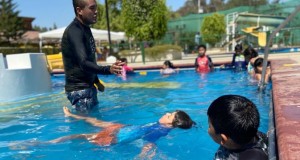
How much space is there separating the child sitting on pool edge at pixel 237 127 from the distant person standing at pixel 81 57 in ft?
6.51

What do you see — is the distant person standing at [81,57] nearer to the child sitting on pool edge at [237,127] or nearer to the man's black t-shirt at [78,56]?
the man's black t-shirt at [78,56]

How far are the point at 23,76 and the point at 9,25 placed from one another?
41.6 meters

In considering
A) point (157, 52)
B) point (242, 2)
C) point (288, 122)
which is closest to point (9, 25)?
point (157, 52)

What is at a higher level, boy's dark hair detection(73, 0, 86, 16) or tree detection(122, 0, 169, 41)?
tree detection(122, 0, 169, 41)

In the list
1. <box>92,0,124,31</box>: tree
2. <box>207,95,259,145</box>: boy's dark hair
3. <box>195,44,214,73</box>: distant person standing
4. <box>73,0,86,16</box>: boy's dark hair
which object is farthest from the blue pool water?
<box>92,0,124,31</box>: tree

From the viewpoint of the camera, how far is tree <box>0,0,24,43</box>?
4488 centimetres

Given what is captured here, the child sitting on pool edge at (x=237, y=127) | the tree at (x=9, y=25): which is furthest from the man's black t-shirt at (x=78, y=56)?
the tree at (x=9, y=25)

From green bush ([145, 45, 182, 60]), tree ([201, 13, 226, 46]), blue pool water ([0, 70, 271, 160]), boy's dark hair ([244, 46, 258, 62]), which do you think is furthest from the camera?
tree ([201, 13, 226, 46])

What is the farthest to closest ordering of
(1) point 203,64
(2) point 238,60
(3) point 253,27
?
(3) point 253,27 → (2) point 238,60 → (1) point 203,64

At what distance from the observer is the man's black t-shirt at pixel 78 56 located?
3836 mm

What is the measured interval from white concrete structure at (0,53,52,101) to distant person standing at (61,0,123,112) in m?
3.64

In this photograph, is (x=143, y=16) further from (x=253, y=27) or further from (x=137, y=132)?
(x=137, y=132)

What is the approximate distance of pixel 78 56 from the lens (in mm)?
3863

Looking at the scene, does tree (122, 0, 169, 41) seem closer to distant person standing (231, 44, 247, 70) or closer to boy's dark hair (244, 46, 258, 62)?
distant person standing (231, 44, 247, 70)
